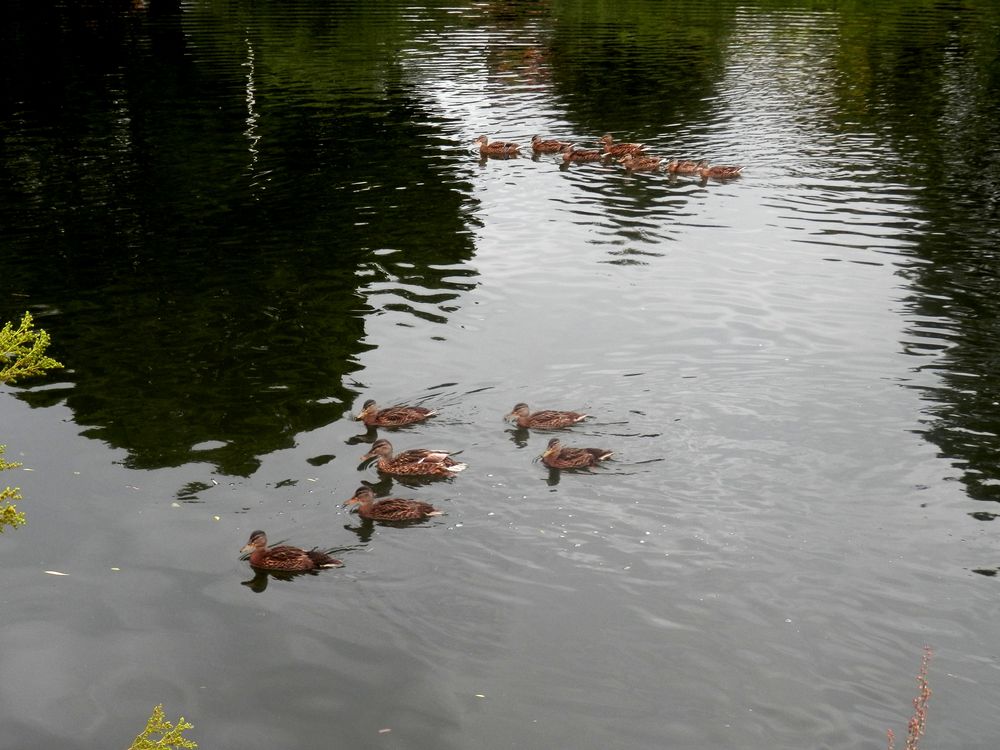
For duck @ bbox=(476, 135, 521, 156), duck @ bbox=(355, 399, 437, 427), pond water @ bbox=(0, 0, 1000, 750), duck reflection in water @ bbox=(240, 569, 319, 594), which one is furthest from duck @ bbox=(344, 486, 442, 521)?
duck @ bbox=(476, 135, 521, 156)

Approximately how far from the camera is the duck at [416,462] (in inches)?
539

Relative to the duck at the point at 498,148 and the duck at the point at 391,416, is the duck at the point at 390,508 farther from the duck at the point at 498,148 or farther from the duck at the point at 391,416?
the duck at the point at 498,148

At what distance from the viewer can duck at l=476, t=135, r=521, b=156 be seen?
2975 centimetres

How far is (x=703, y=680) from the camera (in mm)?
10125

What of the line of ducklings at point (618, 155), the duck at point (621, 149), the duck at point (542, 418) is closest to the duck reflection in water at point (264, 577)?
the duck at point (542, 418)

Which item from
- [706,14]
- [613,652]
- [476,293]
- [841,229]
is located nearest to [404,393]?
[476,293]

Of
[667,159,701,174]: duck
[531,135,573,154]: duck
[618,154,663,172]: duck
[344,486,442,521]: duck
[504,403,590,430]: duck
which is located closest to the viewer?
[344,486,442,521]: duck

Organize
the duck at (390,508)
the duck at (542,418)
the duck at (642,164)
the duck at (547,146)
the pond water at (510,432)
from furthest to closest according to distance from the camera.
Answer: the duck at (547,146), the duck at (642,164), the duck at (542,418), the duck at (390,508), the pond water at (510,432)

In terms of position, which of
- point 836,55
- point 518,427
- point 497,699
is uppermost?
point 836,55

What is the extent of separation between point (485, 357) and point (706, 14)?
155ft

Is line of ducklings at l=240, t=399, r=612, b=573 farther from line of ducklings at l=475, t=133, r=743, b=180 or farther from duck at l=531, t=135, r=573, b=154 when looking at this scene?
duck at l=531, t=135, r=573, b=154

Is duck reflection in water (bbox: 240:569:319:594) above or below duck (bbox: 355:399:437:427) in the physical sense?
below

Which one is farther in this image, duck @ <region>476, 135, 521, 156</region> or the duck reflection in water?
duck @ <region>476, 135, 521, 156</region>

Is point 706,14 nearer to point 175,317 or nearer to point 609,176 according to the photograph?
point 609,176
